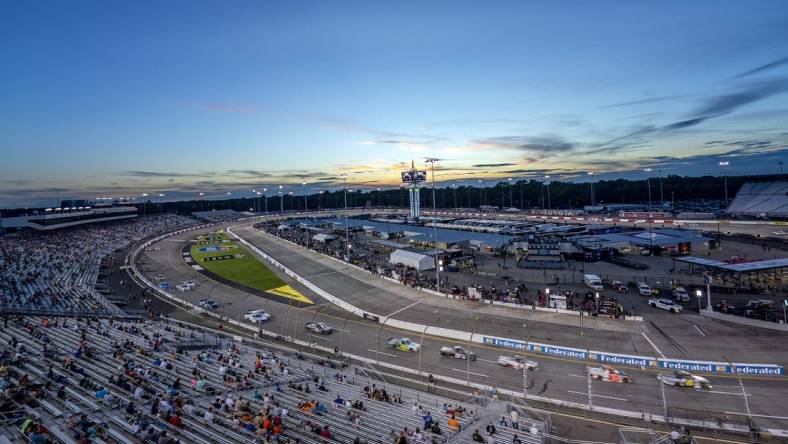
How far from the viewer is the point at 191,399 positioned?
17.1 metres

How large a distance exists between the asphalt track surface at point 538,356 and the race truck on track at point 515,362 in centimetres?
47

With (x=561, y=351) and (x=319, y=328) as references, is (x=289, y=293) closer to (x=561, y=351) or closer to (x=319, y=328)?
(x=319, y=328)

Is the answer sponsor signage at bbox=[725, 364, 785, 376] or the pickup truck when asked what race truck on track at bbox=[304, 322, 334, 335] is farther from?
the pickup truck

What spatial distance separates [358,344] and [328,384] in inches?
349

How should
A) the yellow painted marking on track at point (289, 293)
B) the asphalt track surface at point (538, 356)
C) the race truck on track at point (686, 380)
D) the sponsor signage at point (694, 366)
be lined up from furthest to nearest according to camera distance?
1. the yellow painted marking on track at point (289, 293)
2. the sponsor signage at point (694, 366)
3. the race truck on track at point (686, 380)
4. the asphalt track surface at point (538, 356)

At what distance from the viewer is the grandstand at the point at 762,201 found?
9200 centimetres

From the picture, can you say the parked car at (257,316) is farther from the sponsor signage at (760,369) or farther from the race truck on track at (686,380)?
the sponsor signage at (760,369)

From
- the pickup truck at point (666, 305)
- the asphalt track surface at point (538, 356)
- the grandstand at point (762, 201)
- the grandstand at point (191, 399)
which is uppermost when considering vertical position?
the grandstand at point (762, 201)

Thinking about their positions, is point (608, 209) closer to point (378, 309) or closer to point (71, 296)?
point (378, 309)

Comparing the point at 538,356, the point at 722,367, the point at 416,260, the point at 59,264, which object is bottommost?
the point at 538,356

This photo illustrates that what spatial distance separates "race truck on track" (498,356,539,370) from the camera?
24281 millimetres

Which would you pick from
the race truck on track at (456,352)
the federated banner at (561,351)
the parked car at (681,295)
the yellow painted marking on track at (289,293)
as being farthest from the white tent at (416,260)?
the federated banner at (561,351)

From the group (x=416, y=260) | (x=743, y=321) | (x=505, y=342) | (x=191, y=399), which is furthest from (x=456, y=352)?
(x=416, y=260)

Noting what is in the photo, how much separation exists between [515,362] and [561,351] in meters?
3.09
